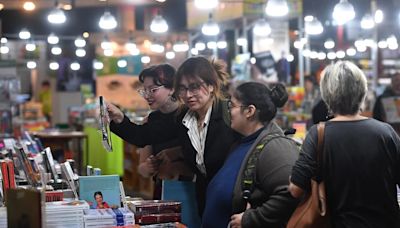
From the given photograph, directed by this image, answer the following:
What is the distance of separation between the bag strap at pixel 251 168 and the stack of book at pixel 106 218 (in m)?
0.63

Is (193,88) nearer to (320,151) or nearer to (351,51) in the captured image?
(320,151)

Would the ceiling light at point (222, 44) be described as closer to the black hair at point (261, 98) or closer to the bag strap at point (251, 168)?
the black hair at point (261, 98)

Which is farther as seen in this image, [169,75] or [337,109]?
[169,75]

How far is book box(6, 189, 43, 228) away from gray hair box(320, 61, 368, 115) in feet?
4.89

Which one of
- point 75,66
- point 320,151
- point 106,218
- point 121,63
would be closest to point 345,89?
point 320,151

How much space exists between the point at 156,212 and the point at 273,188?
0.75 metres

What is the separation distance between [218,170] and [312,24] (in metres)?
8.38

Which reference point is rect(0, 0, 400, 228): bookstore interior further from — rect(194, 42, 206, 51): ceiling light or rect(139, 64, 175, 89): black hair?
Answer: rect(139, 64, 175, 89): black hair

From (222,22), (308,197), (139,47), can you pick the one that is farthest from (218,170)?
(139,47)

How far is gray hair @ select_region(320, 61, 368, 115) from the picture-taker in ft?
10.8

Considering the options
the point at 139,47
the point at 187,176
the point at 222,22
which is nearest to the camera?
the point at 187,176

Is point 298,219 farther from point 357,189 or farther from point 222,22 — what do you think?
point 222,22

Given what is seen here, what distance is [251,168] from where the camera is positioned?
3.48m

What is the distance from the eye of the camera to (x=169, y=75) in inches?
185
